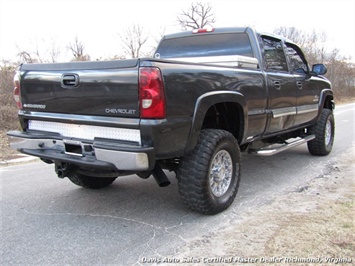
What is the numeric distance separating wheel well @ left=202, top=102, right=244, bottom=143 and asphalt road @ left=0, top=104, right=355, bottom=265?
87 cm

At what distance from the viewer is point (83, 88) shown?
10.7 ft

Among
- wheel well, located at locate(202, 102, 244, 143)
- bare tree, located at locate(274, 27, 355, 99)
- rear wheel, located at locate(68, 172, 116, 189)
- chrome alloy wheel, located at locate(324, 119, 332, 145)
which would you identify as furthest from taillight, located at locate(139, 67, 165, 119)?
bare tree, located at locate(274, 27, 355, 99)

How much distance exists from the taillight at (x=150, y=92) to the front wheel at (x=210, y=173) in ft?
2.42

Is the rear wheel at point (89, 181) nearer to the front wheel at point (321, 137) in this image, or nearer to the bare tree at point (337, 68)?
the front wheel at point (321, 137)

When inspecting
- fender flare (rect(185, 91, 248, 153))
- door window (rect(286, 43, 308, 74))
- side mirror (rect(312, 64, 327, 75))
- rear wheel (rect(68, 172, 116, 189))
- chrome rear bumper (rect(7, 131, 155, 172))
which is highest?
door window (rect(286, 43, 308, 74))

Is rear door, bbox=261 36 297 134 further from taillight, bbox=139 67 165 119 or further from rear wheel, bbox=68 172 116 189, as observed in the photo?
rear wheel, bbox=68 172 116 189

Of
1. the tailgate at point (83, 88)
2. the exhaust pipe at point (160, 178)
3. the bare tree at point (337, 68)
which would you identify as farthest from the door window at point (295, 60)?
the bare tree at point (337, 68)

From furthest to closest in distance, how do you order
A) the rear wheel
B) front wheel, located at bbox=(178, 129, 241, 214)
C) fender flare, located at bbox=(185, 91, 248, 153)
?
the rear wheel → front wheel, located at bbox=(178, 129, 241, 214) → fender flare, located at bbox=(185, 91, 248, 153)

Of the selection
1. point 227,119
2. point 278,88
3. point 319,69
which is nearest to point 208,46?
point 278,88

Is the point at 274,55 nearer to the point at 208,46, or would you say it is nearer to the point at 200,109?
the point at 208,46

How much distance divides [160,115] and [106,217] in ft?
4.69

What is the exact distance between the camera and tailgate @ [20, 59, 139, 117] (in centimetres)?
301

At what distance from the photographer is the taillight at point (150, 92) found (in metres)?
2.92

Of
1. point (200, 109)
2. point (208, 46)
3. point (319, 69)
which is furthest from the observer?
point (319, 69)
